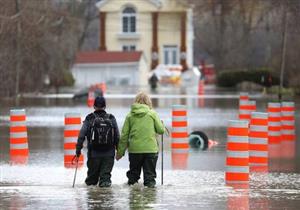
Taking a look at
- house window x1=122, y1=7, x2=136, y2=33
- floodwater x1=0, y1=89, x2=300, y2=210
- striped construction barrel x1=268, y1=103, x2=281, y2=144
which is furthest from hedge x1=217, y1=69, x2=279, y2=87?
floodwater x1=0, y1=89, x2=300, y2=210

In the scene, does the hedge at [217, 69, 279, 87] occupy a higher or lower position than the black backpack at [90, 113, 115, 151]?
lower

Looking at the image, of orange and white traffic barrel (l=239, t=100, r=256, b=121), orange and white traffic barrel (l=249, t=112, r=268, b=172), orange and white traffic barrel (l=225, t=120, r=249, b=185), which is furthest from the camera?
orange and white traffic barrel (l=239, t=100, r=256, b=121)

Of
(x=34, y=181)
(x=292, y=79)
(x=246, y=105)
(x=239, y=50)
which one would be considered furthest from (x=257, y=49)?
(x=34, y=181)

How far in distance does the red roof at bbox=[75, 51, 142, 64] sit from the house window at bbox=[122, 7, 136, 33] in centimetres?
978

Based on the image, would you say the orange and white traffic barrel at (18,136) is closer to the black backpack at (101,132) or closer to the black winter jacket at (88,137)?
the black winter jacket at (88,137)

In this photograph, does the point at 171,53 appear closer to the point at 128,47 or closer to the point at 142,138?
the point at 128,47

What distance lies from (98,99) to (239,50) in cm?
6703

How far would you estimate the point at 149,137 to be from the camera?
13.8m

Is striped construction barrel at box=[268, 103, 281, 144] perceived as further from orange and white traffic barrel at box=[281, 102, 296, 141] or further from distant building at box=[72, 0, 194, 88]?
distant building at box=[72, 0, 194, 88]

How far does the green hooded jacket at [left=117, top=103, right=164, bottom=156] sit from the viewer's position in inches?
541

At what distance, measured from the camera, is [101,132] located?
13664mm

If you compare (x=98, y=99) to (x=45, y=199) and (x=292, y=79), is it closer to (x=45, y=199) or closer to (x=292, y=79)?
(x=45, y=199)

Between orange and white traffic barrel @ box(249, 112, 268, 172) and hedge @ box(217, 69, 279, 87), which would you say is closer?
orange and white traffic barrel @ box(249, 112, 268, 172)

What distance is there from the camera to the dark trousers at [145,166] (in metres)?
13.7
